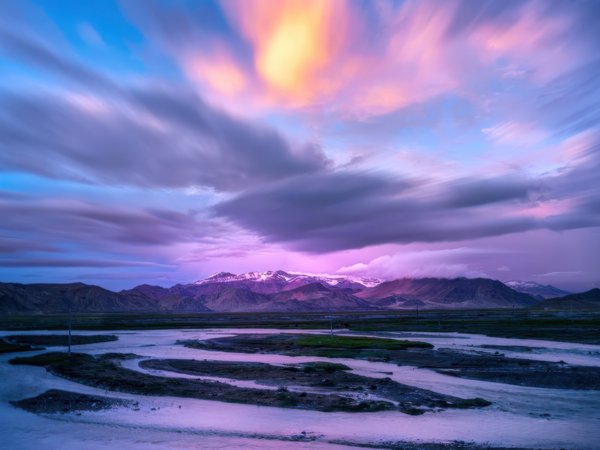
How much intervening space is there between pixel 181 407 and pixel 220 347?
35.6m

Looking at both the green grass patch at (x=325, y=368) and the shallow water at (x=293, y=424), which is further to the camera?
the green grass patch at (x=325, y=368)

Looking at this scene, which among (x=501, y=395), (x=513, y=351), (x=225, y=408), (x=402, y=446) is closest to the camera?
(x=402, y=446)

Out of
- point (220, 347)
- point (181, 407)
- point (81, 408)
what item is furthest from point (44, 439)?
point (220, 347)

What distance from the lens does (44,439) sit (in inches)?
754

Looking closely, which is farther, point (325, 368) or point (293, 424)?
point (325, 368)

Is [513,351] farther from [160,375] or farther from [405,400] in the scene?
[160,375]

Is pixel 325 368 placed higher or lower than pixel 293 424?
higher

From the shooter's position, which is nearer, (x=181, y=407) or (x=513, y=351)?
(x=181, y=407)

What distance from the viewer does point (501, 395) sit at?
27438 millimetres

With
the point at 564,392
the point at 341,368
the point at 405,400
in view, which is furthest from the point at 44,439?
the point at 564,392

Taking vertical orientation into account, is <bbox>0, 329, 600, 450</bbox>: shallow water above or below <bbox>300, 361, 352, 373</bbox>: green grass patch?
below

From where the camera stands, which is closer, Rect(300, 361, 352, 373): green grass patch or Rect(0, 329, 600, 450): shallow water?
Rect(0, 329, 600, 450): shallow water

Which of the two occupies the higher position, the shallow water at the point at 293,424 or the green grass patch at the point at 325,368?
the green grass patch at the point at 325,368

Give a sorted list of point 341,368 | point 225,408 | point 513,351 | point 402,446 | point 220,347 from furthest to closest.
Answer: point 220,347 → point 513,351 → point 341,368 → point 225,408 → point 402,446
